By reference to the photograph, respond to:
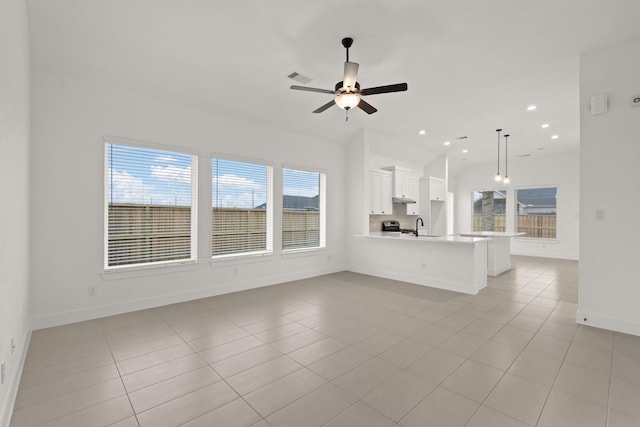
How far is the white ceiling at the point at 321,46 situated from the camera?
113 inches

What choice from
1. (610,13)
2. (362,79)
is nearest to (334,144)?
(362,79)

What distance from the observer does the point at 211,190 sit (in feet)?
16.3

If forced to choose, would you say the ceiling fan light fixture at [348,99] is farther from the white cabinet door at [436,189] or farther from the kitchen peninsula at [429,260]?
the white cabinet door at [436,189]

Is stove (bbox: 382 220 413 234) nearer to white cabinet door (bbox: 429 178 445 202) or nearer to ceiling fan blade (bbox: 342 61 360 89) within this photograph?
white cabinet door (bbox: 429 178 445 202)

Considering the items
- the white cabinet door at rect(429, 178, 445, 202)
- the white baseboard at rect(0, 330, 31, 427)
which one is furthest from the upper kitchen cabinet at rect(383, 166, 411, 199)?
the white baseboard at rect(0, 330, 31, 427)

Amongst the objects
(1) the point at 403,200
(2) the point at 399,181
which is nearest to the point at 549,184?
(1) the point at 403,200

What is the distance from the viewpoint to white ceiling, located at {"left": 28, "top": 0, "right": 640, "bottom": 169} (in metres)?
2.88

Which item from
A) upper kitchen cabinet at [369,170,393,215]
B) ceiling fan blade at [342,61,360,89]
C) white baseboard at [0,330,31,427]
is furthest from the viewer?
upper kitchen cabinet at [369,170,393,215]

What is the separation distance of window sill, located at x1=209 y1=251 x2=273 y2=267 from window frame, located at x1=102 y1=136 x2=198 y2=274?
32 cm

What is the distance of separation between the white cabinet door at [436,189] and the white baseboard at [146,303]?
4.73 meters

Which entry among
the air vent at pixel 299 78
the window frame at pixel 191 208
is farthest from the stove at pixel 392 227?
the window frame at pixel 191 208

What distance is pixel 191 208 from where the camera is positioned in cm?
476

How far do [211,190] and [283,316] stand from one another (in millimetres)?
2417

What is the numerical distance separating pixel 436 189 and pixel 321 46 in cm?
654
